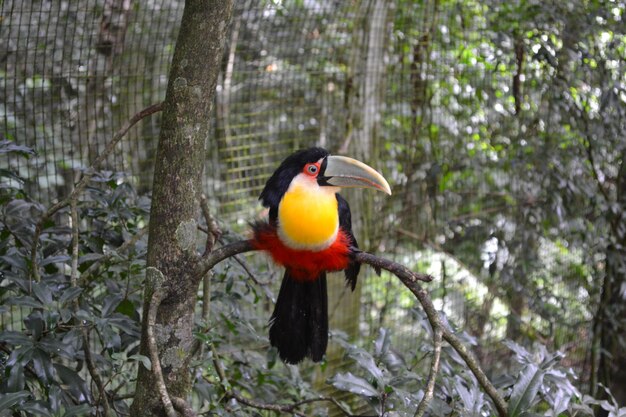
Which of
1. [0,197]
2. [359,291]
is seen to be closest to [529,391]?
[0,197]

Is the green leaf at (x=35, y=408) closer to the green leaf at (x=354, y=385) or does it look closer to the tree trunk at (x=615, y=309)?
the green leaf at (x=354, y=385)

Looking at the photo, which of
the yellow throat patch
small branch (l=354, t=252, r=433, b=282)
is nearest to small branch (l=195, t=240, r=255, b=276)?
the yellow throat patch

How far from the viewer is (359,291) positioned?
11.0 feet

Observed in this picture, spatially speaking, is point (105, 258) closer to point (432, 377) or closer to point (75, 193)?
point (75, 193)

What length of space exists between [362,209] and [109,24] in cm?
142

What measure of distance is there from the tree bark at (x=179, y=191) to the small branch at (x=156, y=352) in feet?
0.09

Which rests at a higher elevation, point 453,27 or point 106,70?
point 453,27

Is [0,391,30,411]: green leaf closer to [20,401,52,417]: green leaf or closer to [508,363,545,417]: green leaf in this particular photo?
[20,401,52,417]: green leaf

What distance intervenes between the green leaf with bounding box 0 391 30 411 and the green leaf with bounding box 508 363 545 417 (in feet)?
3.28

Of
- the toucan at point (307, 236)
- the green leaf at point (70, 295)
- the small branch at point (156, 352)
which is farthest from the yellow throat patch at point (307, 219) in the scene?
the green leaf at point (70, 295)

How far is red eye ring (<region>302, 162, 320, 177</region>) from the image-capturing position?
1692mm

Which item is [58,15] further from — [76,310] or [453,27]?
[453,27]

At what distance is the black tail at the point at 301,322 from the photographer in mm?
1872

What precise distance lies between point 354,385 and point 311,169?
53cm
